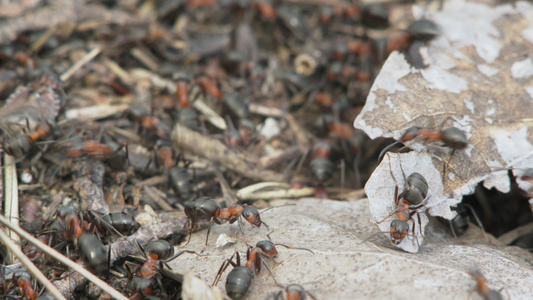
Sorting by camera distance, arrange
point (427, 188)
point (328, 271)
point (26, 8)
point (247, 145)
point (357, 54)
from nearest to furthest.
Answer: point (328, 271)
point (427, 188)
point (247, 145)
point (26, 8)
point (357, 54)

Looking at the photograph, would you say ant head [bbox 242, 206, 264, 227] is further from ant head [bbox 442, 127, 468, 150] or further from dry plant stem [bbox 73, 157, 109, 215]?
ant head [bbox 442, 127, 468, 150]

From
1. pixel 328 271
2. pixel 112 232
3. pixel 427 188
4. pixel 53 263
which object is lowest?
pixel 53 263

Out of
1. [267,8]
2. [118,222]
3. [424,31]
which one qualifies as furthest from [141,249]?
[267,8]

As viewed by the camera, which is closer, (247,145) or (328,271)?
(328,271)

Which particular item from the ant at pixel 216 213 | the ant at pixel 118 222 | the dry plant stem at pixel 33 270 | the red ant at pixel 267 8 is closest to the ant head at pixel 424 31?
the red ant at pixel 267 8

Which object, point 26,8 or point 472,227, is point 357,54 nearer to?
point 472,227

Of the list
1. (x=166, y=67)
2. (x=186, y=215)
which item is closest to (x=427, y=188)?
(x=186, y=215)
